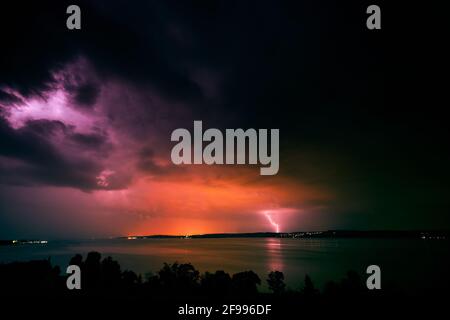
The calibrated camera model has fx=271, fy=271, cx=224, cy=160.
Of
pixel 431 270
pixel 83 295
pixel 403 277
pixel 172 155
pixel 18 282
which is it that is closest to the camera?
pixel 83 295

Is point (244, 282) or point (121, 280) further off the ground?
point (244, 282)

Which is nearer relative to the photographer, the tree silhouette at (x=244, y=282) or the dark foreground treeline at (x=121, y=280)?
the dark foreground treeline at (x=121, y=280)

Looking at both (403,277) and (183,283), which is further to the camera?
(403,277)

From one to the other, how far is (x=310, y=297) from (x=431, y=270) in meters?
68.3

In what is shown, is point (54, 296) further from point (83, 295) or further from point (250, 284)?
point (250, 284)

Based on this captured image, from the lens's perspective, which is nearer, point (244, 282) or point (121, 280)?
point (244, 282)

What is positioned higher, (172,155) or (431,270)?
(172,155)

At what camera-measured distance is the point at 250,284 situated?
55.4ft

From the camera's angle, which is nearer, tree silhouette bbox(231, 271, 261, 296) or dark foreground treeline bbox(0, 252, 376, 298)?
dark foreground treeline bbox(0, 252, 376, 298)
